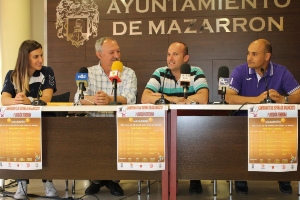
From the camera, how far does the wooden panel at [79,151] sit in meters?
2.32

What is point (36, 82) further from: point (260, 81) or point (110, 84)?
point (260, 81)

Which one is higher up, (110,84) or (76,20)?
(76,20)

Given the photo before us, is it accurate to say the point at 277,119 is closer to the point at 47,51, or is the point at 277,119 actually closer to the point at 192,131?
the point at 192,131

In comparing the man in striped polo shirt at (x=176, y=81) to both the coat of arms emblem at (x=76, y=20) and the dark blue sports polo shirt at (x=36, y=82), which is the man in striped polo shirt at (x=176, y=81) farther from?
the coat of arms emblem at (x=76, y=20)

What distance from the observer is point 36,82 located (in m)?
3.27

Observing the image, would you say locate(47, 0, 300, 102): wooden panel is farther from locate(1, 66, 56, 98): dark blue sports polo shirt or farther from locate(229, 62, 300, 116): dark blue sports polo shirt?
locate(1, 66, 56, 98): dark blue sports polo shirt

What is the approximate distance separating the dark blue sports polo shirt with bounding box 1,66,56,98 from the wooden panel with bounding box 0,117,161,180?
91 centimetres

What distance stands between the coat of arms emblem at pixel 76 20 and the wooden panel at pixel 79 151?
3.10m

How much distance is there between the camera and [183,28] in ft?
16.9

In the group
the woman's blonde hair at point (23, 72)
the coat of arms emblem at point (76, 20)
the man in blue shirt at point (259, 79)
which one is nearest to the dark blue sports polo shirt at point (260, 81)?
the man in blue shirt at point (259, 79)

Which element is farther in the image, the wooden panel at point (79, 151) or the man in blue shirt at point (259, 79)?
the man in blue shirt at point (259, 79)

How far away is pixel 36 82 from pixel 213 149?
172 centimetres

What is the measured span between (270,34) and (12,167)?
149 inches

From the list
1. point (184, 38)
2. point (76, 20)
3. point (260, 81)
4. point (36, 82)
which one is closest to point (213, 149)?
point (260, 81)
